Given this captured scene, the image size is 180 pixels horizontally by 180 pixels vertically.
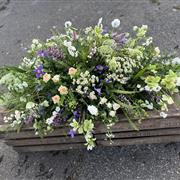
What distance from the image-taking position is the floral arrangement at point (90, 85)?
75.7 inches

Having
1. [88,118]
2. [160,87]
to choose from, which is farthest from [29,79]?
[160,87]

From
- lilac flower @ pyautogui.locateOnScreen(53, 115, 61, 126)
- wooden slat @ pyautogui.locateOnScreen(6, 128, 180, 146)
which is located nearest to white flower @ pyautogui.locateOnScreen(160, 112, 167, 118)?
wooden slat @ pyautogui.locateOnScreen(6, 128, 180, 146)

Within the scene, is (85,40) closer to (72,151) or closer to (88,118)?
(88,118)

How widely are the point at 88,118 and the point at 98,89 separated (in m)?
0.18

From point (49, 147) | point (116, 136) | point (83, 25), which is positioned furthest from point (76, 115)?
point (83, 25)

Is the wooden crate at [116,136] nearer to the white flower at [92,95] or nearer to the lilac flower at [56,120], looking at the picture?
the lilac flower at [56,120]

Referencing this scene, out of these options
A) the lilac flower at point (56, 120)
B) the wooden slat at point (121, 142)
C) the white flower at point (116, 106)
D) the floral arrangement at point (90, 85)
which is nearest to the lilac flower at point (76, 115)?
the floral arrangement at point (90, 85)

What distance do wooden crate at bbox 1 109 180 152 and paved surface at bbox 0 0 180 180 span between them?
0.30ft

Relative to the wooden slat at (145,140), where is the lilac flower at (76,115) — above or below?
above

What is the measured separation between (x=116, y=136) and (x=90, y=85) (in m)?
0.43

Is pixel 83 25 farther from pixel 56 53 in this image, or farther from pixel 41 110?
pixel 41 110

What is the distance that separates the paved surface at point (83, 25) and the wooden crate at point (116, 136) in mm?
92

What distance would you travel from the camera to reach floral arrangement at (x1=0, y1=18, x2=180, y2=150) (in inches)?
75.7

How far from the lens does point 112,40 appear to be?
6.49 feet
